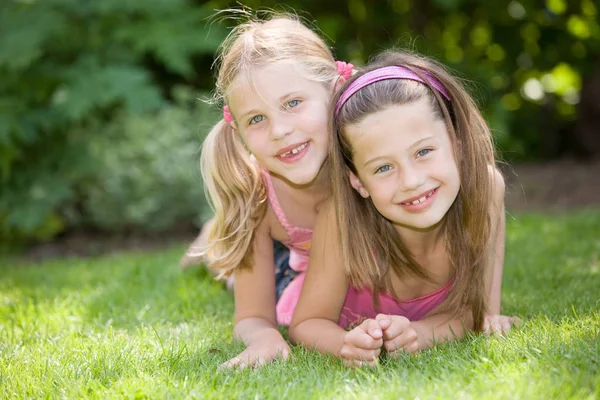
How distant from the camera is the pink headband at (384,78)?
2.41 m

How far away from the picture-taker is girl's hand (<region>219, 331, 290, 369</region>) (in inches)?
90.3

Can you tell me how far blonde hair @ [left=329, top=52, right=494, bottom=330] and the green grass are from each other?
254 millimetres

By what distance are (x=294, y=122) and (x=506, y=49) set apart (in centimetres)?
512

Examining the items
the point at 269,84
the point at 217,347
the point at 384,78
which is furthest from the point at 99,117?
the point at 384,78

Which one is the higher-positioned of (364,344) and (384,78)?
(384,78)

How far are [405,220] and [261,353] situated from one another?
24.5 inches

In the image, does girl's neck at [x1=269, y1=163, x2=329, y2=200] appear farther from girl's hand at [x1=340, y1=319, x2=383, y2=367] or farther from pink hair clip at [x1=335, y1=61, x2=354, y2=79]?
girl's hand at [x1=340, y1=319, x2=383, y2=367]

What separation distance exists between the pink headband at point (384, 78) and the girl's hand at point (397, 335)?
0.71m

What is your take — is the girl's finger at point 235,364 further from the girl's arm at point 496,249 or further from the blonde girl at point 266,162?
the girl's arm at point 496,249

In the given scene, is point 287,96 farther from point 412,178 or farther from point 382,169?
point 412,178

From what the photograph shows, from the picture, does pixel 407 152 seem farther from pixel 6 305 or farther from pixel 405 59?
pixel 6 305

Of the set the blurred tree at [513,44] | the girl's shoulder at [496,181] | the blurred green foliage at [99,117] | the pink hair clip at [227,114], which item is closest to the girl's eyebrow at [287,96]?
the pink hair clip at [227,114]

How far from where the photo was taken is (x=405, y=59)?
8.27 ft

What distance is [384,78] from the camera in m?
2.40
